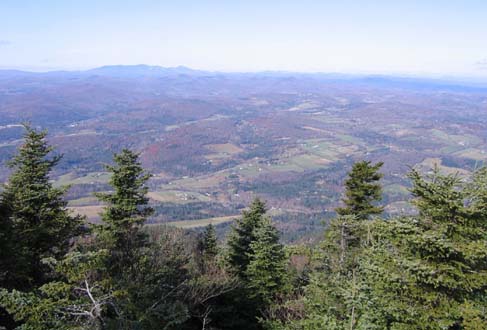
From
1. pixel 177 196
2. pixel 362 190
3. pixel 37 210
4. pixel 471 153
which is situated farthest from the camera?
pixel 471 153

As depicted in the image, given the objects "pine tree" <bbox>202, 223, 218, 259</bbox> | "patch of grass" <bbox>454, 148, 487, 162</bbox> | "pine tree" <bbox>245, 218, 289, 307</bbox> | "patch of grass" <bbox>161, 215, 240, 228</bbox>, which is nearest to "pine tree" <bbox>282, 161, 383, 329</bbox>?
"pine tree" <bbox>245, 218, 289, 307</bbox>

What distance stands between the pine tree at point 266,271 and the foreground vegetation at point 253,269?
67 mm

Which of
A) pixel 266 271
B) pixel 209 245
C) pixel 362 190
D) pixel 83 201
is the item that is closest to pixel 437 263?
pixel 266 271

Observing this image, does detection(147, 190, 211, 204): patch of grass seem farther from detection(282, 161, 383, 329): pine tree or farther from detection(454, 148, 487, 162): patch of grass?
detection(454, 148, 487, 162): patch of grass

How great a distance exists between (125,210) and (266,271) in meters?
7.69

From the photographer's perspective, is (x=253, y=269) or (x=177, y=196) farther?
(x=177, y=196)

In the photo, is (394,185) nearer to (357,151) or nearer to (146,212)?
(357,151)

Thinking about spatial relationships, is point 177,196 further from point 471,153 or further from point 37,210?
point 471,153

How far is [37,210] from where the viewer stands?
15.0m

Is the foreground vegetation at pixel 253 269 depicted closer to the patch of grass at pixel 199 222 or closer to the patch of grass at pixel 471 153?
the patch of grass at pixel 199 222

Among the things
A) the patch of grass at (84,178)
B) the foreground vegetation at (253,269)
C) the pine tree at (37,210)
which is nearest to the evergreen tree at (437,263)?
the foreground vegetation at (253,269)

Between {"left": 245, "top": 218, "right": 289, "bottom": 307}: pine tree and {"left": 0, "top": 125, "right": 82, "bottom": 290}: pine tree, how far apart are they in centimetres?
853

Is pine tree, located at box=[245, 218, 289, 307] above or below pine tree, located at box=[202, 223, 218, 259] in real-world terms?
above

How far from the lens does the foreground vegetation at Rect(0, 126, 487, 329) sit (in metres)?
7.75
